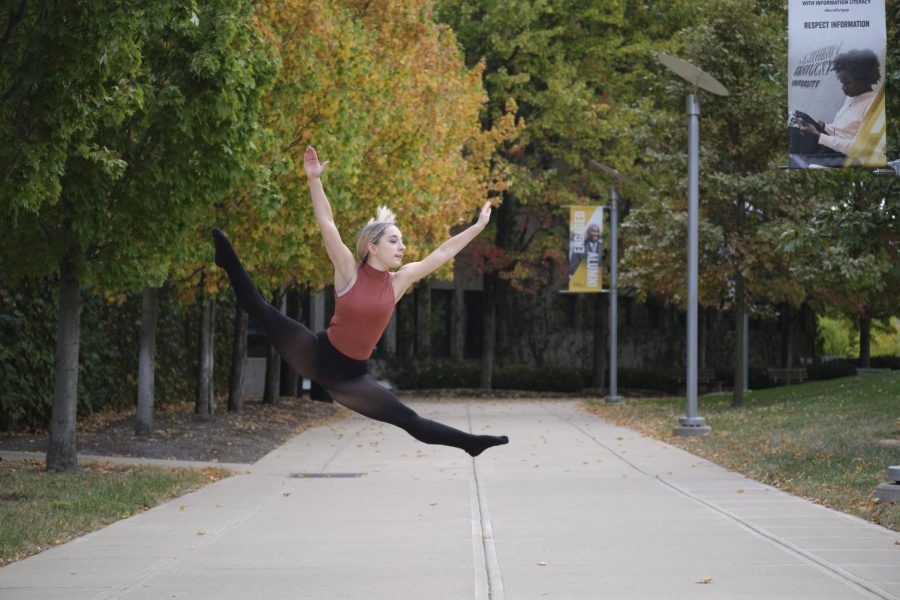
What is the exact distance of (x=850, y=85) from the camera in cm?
1455

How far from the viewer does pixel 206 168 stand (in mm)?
16312

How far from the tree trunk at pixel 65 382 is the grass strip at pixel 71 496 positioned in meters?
0.24

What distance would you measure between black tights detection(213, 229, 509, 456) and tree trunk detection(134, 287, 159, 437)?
15.7 meters

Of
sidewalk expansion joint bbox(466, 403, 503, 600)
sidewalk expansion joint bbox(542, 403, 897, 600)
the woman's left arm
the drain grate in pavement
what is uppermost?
the woman's left arm

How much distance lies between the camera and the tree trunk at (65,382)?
17.0m

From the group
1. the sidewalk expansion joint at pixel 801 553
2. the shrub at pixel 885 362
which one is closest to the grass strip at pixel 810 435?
the sidewalk expansion joint at pixel 801 553

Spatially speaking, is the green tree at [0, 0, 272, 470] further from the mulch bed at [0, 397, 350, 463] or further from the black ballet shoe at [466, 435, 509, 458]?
the black ballet shoe at [466, 435, 509, 458]

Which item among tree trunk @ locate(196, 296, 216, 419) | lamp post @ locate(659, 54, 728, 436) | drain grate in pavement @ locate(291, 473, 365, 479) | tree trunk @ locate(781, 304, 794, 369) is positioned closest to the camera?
drain grate in pavement @ locate(291, 473, 365, 479)

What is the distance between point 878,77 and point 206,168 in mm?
7532

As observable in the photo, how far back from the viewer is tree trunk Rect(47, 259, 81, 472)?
55.6 ft

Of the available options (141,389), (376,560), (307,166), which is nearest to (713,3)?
(141,389)

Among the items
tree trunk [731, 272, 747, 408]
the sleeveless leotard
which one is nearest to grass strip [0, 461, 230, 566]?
the sleeveless leotard

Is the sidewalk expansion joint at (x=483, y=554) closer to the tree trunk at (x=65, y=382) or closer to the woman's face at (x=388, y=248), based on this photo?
the woman's face at (x=388, y=248)

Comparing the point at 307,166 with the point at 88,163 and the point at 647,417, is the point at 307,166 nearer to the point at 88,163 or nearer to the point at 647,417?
the point at 88,163
